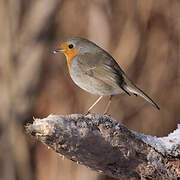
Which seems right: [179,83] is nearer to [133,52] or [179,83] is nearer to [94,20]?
[133,52]

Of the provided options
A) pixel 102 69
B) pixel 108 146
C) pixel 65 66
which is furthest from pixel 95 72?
pixel 65 66

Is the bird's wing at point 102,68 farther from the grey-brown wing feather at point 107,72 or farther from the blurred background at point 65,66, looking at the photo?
the blurred background at point 65,66

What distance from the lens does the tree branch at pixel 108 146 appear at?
226 cm

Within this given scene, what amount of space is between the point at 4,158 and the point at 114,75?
3.29 m

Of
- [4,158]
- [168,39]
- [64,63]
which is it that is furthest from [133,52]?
[4,158]

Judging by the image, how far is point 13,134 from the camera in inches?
239

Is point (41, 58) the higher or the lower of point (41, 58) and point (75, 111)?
the higher

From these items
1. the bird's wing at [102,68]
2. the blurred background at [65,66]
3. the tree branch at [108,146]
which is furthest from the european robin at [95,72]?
the blurred background at [65,66]

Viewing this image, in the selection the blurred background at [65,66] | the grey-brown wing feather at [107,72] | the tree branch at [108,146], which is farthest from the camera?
the blurred background at [65,66]

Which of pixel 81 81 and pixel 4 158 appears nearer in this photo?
pixel 81 81

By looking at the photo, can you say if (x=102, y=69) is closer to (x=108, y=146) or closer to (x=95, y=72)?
(x=95, y=72)

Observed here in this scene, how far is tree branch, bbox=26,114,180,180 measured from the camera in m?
2.26

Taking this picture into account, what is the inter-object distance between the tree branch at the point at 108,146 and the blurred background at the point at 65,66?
3.00 meters

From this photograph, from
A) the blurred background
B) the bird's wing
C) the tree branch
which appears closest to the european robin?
the bird's wing
